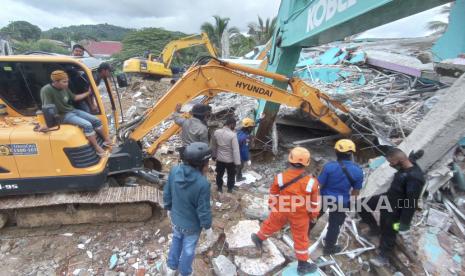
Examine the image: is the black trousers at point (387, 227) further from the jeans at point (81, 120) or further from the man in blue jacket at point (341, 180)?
the jeans at point (81, 120)

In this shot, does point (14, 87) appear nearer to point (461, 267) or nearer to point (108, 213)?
point (108, 213)

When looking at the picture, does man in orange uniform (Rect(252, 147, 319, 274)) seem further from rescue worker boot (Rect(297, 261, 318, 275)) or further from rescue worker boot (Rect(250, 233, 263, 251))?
rescue worker boot (Rect(250, 233, 263, 251))

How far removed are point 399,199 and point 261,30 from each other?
91.2 ft

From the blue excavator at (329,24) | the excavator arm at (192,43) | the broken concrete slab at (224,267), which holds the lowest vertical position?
the broken concrete slab at (224,267)

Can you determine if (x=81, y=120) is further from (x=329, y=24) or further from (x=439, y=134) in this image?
(x=439, y=134)

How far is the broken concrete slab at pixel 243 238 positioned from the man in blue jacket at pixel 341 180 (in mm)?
992

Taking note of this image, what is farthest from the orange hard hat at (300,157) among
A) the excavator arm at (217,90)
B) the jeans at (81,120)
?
the jeans at (81,120)

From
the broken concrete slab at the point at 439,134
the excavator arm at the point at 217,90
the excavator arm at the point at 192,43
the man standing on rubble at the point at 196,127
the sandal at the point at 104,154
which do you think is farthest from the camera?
the excavator arm at the point at 192,43

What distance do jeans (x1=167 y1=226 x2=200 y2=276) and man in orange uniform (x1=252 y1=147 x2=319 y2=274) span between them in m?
0.98

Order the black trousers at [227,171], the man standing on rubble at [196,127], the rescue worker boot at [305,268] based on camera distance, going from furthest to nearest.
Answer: the black trousers at [227,171]
the man standing on rubble at [196,127]
the rescue worker boot at [305,268]

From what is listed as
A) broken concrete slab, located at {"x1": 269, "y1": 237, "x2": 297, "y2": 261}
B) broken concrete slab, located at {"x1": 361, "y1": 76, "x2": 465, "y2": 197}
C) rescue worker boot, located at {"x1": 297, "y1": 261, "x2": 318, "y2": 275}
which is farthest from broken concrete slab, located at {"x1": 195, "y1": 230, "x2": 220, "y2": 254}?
broken concrete slab, located at {"x1": 361, "y1": 76, "x2": 465, "y2": 197}

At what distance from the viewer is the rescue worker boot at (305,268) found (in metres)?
3.19

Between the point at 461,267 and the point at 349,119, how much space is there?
331 cm

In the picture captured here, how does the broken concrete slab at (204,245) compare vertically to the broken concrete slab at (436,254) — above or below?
below
